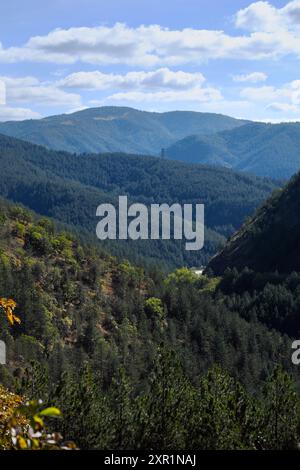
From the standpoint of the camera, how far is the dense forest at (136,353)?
3984 cm

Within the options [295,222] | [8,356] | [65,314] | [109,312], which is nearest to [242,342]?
[109,312]

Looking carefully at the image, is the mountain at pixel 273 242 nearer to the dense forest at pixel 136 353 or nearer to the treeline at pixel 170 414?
the dense forest at pixel 136 353

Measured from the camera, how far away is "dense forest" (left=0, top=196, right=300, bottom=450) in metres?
39.8

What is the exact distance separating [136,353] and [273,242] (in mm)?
108174

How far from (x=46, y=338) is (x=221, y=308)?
5025cm

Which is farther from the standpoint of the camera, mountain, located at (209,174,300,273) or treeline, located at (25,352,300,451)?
mountain, located at (209,174,300,273)

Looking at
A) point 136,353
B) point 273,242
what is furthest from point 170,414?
point 273,242

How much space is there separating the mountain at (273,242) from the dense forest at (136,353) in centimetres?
3336

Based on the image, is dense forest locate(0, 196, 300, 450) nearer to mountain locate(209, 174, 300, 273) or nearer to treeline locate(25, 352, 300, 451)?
treeline locate(25, 352, 300, 451)

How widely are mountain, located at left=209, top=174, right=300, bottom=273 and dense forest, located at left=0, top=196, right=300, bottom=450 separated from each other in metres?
33.4

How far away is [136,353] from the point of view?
81812mm

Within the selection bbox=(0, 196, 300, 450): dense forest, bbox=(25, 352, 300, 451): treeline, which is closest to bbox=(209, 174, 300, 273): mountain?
bbox=(0, 196, 300, 450): dense forest

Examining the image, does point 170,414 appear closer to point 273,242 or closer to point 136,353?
point 136,353
